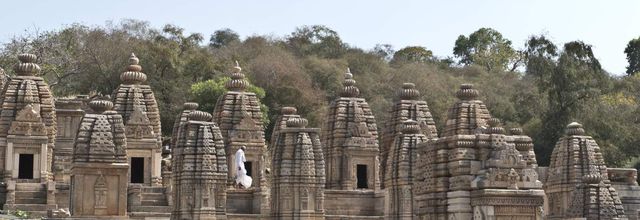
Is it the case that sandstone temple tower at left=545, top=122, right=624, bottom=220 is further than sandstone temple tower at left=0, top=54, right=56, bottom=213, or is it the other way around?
sandstone temple tower at left=0, top=54, right=56, bottom=213

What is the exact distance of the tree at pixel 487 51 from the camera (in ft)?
299

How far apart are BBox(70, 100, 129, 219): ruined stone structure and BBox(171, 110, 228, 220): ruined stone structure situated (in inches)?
57.5

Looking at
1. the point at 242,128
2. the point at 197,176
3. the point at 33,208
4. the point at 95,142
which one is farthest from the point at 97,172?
the point at 242,128

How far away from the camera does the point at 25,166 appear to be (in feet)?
134

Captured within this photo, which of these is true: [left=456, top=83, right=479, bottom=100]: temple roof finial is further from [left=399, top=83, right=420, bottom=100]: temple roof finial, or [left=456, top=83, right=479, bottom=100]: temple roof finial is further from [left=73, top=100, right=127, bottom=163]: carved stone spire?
[left=73, top=100, right=127, bottom=163]: carved stone spire

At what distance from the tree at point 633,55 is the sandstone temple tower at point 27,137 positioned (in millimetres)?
52086

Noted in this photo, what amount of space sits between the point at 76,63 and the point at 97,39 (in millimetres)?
1859

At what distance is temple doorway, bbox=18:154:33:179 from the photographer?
4075 centimetres

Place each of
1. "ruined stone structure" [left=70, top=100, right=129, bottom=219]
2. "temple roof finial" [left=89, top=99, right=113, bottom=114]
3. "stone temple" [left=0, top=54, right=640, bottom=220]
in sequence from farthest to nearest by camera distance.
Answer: "temple roof finial" [left=89, top=99, right=113, bottom=114]
"stone temple" [left=0, top=54, right=640, bottom=220]
"ruined stone structure" [left=70, top=100, right=129, bottom=219]

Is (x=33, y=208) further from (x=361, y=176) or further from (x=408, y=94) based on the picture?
(x=408, y=94)

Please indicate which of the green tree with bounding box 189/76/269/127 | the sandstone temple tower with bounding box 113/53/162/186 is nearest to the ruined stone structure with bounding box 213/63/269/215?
the sandstone temple tower with bounding box 113/53/162/186

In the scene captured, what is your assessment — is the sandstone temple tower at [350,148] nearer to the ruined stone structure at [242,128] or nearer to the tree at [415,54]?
the ruined stone structure at [242,128]

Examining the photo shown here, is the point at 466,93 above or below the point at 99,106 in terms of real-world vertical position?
above

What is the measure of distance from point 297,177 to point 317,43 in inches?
2016
